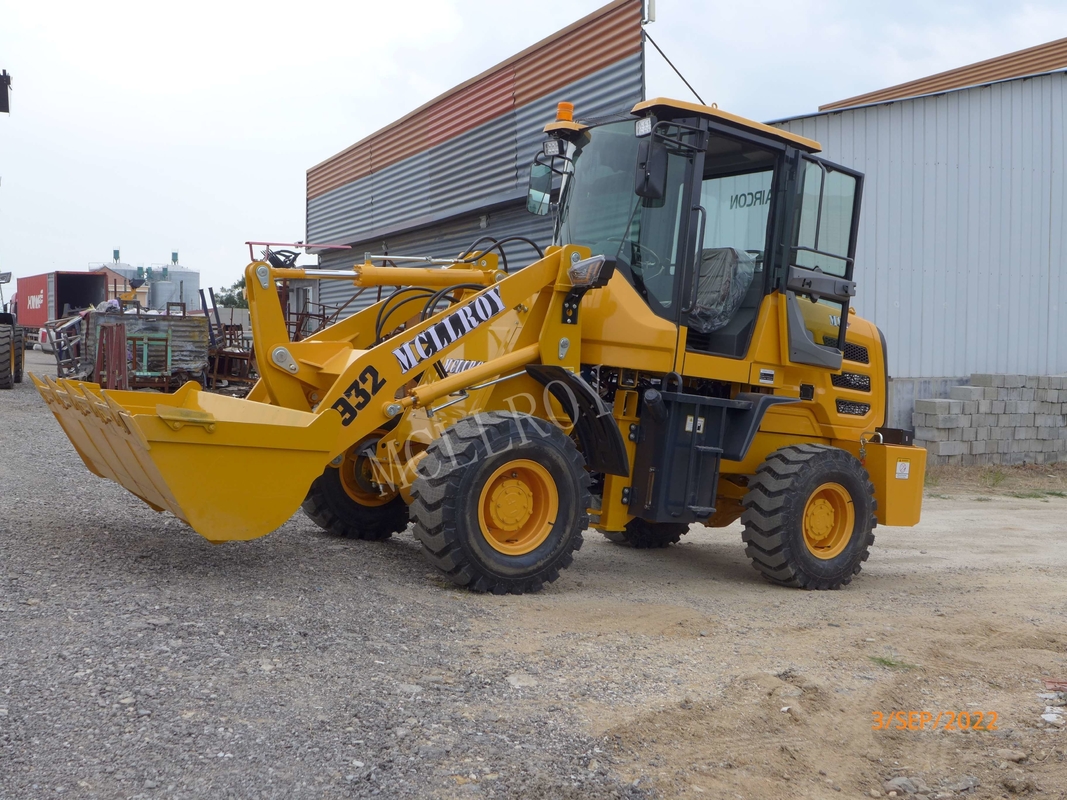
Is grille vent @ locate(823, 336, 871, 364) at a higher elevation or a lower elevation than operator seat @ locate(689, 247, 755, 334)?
lower

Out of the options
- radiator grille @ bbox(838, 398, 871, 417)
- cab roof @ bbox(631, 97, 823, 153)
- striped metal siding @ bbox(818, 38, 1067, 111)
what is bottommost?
radiator grille @ bbox(838, 398, 871, 417)

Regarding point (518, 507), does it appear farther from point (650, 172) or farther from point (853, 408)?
point (853, 408)

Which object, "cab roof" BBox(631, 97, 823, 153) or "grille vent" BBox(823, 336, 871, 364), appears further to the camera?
"grille vent" BBox(823, 336, 871, 364)

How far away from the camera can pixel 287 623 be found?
4395 millimetres

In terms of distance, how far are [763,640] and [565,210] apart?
9.91ft

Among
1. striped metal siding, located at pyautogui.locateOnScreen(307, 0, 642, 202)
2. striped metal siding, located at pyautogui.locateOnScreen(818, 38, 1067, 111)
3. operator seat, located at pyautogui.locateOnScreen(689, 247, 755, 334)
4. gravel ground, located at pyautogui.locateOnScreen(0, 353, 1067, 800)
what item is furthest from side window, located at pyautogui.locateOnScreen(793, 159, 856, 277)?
striped metal siding, located at pyautogui.locateOnScreen(818, 38, 1067, 111)

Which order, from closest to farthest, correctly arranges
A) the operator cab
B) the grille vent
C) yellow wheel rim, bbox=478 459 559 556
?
1. yellow wheel rim, bbox=478 459 559 556
2. the operator cab
3. the grille vent

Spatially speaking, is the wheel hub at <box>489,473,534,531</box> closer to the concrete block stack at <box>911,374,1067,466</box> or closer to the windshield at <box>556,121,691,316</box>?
the windshield at <box>556,121,691,316</box>

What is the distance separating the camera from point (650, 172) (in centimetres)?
549

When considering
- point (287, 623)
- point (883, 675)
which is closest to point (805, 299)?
point (883, 675)

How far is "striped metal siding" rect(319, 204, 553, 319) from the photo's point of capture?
45.3 ft

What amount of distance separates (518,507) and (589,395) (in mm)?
792

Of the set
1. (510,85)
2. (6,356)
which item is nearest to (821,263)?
(510,85)

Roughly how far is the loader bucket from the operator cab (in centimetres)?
222
